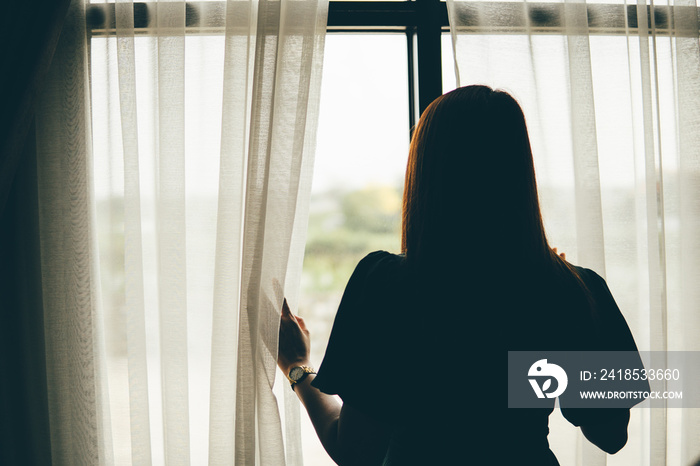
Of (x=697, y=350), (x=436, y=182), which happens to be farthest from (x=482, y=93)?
(x=697, y=350)

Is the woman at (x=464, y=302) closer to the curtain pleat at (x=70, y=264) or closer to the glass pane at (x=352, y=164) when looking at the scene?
the glass pane at (x=352, y=164)

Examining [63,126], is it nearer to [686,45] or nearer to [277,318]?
[277,318]

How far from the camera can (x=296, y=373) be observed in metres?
0.91

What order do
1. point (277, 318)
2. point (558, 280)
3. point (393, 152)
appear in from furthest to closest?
point (393, 152) → point (277, 318) → point (558, 280)

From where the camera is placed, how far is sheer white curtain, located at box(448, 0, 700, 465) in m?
1.04

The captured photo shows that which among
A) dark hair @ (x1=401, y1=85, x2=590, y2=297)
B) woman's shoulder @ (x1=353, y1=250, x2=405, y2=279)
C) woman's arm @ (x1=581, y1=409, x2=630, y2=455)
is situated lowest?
woman's arm @ (x1=581, y1=409, x2=630, y2=455)

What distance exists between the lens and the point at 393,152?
1.22 metres

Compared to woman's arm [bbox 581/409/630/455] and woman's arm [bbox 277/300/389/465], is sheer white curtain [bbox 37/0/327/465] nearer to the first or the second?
woman's arm [bbox 277/300/389/465]

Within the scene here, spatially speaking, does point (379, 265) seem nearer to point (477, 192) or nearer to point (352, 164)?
point (477, 192)

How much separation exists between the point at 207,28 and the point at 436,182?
2.42 feet

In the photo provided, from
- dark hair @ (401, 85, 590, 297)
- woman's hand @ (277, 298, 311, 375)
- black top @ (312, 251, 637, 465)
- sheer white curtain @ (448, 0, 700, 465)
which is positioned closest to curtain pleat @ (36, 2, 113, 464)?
woman's hand @ (277, 298, 311, 375)

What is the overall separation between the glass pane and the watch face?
0.29 metres

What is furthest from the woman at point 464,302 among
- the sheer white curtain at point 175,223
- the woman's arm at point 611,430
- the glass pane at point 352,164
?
the glass pane at point 352,164

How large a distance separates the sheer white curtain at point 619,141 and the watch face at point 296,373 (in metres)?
0.66
